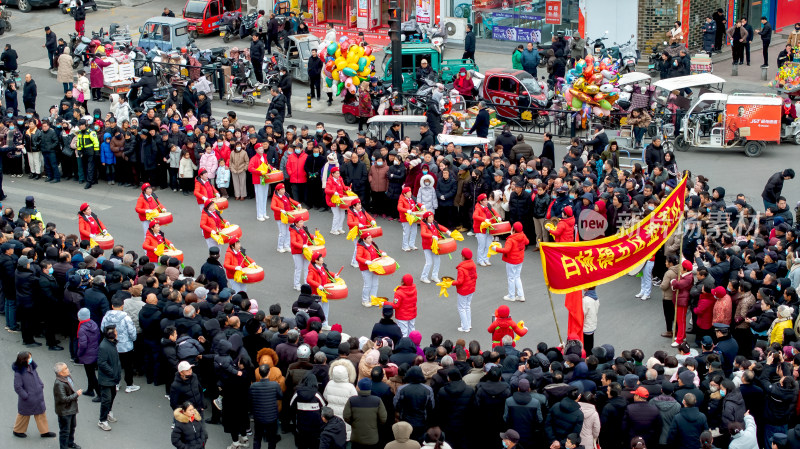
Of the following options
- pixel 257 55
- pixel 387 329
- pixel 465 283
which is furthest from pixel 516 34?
pixel 387 329

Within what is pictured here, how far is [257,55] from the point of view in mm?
34312

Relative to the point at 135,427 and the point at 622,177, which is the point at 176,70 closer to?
the point at 622,177

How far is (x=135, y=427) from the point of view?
16844 mm

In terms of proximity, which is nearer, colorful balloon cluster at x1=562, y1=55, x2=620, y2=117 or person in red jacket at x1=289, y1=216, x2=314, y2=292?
person in red jacket at x1=289, y1=216, x2=314, y2=292

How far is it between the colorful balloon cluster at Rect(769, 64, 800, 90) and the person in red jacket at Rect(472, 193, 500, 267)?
12.7 meters

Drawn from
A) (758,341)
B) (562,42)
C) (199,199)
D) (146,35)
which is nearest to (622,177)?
(758,341)

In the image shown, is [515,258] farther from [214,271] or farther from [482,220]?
[214,271]

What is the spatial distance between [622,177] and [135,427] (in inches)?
433

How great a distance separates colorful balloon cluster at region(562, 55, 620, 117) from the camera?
29.3m

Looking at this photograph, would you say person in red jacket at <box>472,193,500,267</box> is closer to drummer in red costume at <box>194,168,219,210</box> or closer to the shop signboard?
drummer in red costume at <box>194,168,219,210</box>

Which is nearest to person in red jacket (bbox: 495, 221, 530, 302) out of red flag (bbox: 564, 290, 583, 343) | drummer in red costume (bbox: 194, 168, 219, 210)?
red flag (bbox: 564, 290, 583, 343)

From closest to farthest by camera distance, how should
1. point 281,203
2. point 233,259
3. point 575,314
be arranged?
point 575,314, point 233,259, point 281,203

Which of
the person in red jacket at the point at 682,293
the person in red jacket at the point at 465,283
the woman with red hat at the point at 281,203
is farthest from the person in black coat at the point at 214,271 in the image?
the person in red jacket at the point at 682,293

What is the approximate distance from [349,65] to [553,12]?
Result: 1024 centimetres
